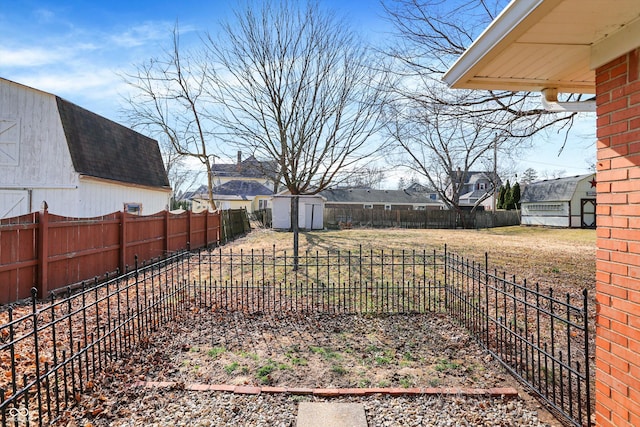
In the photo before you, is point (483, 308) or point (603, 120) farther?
point (483, 308)

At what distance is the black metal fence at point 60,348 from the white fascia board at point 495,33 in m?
3.83

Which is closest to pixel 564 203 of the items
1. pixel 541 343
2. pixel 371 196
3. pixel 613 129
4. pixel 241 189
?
pixel 371 196

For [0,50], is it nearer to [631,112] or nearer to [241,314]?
[241,314]

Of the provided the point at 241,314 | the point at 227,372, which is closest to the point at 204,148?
the point at 241,314

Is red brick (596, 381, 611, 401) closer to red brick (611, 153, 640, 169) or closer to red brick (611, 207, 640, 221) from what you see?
red brick (611, 207, 640, 221)

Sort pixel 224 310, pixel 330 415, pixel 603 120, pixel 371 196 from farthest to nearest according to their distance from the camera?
pixel 371 196, pixel 224 310, pixel 330 415, pixel 603 120

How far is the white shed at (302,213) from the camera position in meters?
23.7

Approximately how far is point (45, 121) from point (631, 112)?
14986mm

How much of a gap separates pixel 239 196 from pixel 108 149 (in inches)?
927

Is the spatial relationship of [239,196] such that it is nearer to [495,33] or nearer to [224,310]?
[224,310]

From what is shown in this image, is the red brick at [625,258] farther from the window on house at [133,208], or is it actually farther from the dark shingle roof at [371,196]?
the dark shingle roof at [371,196]

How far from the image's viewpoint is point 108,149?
14.7 metres

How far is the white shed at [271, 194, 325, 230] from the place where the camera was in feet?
77.7

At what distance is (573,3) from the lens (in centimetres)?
179
